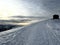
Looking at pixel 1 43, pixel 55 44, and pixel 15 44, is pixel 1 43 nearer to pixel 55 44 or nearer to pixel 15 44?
pixel 15 44

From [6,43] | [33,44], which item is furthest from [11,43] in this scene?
[33,44]

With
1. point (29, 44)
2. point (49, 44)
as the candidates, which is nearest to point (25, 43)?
point (29, 44)

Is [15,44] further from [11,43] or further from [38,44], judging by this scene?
[38,44]

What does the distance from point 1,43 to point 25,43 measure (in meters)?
1.54

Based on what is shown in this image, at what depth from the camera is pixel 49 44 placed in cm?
1327

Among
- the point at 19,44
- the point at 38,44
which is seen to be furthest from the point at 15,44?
the point at 38,44

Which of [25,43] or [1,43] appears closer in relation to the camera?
[1,43]

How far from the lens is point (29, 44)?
44.2 ft

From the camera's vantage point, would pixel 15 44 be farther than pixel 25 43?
No

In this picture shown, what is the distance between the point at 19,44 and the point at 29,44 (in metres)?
0.64

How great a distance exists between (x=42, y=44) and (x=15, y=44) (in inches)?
58.2

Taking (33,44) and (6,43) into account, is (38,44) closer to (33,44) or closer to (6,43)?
(33,44)

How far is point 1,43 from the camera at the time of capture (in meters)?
13.1

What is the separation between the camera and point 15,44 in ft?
42.7
